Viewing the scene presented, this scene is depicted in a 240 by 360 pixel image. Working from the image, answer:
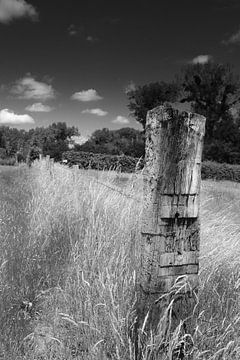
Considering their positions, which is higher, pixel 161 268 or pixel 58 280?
pixel 161 268

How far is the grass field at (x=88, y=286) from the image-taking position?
2.13 meters

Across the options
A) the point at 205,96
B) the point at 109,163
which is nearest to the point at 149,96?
the point at 205,96

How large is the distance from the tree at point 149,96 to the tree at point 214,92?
274 centimetres

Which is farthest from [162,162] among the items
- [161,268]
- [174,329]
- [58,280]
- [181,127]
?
[58,280]

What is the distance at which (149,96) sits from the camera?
48188mm

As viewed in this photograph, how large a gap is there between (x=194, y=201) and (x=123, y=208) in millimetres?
2485

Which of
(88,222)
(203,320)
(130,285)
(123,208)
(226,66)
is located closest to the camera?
(203,320)

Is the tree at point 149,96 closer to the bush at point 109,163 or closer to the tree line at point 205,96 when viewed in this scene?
the tree line at point 205,96

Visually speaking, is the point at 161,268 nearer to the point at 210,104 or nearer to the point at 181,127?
the point at 181,127

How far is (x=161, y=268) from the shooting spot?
6.57 feet

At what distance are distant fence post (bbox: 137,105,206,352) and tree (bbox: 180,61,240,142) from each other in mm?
44864

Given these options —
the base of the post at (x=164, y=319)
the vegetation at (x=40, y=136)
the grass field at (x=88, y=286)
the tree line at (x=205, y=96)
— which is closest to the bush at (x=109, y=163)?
the grass field at (x=88, y=286)

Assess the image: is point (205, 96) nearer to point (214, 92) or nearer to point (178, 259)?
point (214, 92)

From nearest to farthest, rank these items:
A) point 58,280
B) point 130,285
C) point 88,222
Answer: point 130,285
point 58,280
point 88,222
